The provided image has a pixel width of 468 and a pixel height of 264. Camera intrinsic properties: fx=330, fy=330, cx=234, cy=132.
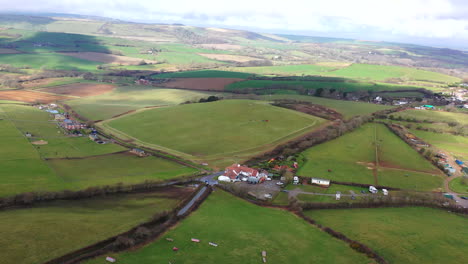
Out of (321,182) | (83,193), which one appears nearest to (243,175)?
(321,182)

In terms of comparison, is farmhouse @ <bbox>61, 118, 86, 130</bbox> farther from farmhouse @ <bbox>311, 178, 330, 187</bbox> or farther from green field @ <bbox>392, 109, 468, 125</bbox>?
green field @ <bbox>392, 109, 468, 125</bbox>

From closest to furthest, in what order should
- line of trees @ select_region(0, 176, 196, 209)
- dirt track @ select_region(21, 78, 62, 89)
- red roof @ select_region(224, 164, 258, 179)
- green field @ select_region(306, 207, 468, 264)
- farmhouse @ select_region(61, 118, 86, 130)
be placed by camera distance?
green field @ select_region(306, 207, 468, 264), line of trees @ select_region(0, 176, 196, 209), red roof @ select_region(224, 164, 258, 179), farmhouse @ select_region(61, 118, 86, 130), dirt track @ select_region(21, 78, 62, 89)

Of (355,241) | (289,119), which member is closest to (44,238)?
(355,241)

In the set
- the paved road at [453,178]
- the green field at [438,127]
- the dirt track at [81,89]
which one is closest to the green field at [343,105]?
the green field at [438,127]

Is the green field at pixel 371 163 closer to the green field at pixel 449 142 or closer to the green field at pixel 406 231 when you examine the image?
the green field at pixel 449 142

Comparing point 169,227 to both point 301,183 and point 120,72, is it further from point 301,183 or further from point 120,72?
point 120,72

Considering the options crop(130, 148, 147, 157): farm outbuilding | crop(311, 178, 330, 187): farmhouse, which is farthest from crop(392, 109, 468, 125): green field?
crop(130, 148, 147, 157): farm outbuilding
